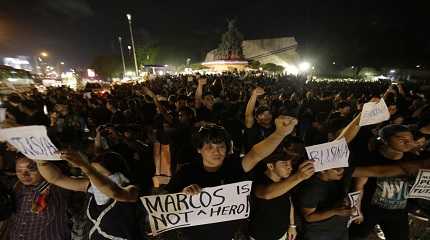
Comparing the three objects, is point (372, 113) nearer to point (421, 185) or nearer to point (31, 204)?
point (421, 185)

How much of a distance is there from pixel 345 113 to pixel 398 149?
3.69 metres

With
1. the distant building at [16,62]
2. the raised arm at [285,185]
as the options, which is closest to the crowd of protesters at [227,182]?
the raised arm at [285,185]

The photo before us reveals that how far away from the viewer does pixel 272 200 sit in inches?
109

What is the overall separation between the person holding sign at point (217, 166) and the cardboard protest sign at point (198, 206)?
65 mm

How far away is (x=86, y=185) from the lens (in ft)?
9.68

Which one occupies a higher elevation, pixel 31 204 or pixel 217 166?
pixel 217 166

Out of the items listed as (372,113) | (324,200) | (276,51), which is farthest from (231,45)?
(324,200)

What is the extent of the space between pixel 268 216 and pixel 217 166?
0.69m

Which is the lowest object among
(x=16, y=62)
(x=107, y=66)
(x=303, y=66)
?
(x=303, y=66)

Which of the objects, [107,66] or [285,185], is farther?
[107,66]

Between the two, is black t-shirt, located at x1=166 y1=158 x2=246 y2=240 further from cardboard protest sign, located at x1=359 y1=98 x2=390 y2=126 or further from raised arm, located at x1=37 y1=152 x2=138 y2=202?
cardboard protest sign, located at x1=359 y1=98 x2=390 y2=126

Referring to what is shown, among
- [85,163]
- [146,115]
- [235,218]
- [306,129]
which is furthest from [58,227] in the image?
[306,129]

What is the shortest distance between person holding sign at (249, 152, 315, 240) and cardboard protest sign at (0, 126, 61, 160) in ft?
5.90

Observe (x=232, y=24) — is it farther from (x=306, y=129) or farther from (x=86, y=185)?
(x=86, y=185)
